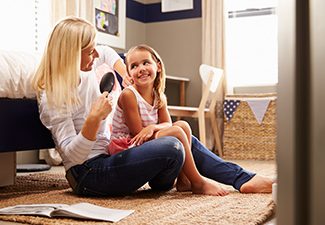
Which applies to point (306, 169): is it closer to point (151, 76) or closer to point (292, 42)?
point (292, 42)

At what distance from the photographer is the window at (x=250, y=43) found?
12.2ft

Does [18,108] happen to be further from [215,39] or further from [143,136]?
[215,39]

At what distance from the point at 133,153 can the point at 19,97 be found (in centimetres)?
50

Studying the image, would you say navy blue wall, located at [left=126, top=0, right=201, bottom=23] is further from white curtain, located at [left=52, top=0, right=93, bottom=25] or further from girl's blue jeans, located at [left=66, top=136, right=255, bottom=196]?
girl's blue jeans, located at [left=66, top=136, right=255, bottom=196]

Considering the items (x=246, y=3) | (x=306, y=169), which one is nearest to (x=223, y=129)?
(x=246, y=3)

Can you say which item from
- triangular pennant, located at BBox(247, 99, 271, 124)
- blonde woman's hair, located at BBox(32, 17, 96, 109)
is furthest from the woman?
triangular pennant, located at BBox(247, 99, 271, 124)

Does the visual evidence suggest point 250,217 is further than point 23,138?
No

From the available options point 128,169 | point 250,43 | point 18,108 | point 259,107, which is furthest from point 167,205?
point 250,43

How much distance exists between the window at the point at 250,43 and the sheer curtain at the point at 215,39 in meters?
0.05

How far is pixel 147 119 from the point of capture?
169cm

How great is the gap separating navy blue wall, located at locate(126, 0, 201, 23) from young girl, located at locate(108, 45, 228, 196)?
2.46 meters

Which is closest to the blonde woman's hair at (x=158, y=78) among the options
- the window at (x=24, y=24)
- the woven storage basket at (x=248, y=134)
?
the window at (x=24, y=24)

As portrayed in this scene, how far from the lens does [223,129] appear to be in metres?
3.78

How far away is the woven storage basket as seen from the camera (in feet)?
11.4
